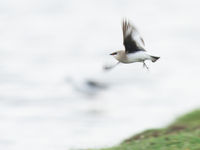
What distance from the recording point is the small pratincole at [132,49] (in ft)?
25.7

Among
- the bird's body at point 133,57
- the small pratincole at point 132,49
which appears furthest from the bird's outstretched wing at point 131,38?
the bird's body at point 133,57

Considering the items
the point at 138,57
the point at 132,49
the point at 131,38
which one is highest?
the point at 131,38

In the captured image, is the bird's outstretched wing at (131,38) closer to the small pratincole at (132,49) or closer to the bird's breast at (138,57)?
the small pratincole at (132,49)

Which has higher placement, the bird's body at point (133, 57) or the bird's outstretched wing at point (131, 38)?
the bird's outstretched wing at point (131, 38)

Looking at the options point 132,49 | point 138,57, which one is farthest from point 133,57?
point 132,49

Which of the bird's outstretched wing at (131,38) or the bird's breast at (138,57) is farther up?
the bird's outstretched wing at (131,38)

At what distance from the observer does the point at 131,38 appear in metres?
8.05

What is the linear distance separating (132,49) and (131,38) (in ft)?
0.58

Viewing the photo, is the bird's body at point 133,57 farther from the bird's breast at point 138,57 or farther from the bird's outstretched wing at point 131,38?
the bird's outstretched wing at point 131,38

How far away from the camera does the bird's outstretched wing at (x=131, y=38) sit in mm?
7961

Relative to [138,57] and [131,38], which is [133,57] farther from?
[131,38]

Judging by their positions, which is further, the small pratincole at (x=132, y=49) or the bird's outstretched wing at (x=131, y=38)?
the bird's outstretched wing at (x=131, y=38)

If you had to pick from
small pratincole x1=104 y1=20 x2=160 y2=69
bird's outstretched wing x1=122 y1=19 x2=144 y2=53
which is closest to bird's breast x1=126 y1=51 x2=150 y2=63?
small pratincole x1=104 y1=20 x2=160 y2=69

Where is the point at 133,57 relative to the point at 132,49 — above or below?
below
